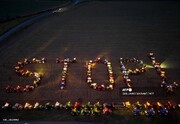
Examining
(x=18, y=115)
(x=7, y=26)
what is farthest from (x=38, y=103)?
(x=7, y=26)

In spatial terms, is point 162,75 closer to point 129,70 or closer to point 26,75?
point 129,70

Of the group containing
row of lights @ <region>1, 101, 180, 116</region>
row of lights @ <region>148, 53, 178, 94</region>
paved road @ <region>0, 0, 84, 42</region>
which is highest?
paved road @ <region>0, 0, 84, 42</region>

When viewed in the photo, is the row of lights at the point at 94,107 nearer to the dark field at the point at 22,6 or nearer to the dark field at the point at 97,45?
the dark field at the point at 97,45

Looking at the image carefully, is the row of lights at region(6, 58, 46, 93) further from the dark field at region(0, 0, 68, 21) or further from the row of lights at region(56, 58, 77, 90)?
the dark field at region(0, 0, 68, 21)

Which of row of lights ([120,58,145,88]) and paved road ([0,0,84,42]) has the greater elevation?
paved road ([0,0,84,42])

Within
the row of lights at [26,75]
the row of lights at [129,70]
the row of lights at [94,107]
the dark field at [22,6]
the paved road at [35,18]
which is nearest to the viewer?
the row of lights at [94,107]

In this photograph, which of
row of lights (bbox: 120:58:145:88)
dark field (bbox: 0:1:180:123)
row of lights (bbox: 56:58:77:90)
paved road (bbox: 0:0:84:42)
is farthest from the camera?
paved road (bbox: 0:0:84:42)

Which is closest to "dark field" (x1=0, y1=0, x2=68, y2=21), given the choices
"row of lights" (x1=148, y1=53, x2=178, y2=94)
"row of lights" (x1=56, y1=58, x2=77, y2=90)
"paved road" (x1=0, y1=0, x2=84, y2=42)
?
"paved road" (x1=0, y1=0, x2=84, y2=42)

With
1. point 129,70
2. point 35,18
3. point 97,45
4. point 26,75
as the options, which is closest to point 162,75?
point 129,70

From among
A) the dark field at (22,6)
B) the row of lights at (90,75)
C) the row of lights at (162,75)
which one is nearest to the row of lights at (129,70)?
the row of lights at (90,75)

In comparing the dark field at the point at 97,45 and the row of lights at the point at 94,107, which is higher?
the dark field at the point at 97,45
